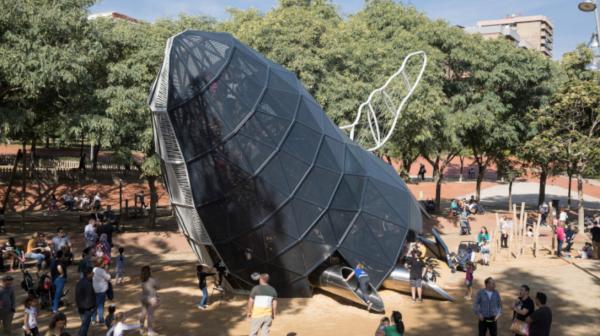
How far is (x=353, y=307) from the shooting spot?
45.3 ft

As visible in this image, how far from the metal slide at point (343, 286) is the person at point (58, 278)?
6.50 m

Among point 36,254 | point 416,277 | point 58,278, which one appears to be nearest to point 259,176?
point 416,277

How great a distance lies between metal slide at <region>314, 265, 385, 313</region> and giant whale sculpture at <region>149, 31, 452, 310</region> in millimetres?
30

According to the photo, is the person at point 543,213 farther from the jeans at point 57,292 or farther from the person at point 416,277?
the jeans at point 57,292

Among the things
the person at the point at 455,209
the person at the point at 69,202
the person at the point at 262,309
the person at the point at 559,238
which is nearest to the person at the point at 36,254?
the person at the point at 262,309

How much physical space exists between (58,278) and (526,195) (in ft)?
152

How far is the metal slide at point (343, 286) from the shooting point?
43.4 feet

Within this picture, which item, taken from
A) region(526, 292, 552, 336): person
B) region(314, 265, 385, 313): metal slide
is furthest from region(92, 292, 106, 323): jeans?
region(526, 292, 552, 336): person

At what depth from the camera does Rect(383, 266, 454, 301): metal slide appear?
14.3m

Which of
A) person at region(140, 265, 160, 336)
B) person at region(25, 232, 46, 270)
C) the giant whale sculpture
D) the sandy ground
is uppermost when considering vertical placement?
the giant whale sculpture

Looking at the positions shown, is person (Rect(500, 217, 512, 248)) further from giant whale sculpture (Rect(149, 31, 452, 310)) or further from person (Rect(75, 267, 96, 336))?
person (Rect(75, 267, 96, 336))

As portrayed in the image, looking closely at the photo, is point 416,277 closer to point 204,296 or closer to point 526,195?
point 204,296

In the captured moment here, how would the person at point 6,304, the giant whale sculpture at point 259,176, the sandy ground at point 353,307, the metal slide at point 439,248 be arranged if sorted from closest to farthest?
the person at point 6,304
the sandy ground at point 353,307
the giant whale sculpture at point 259,176
the metal slide at point 439,248

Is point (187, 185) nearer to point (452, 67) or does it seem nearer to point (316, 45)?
point (316, 45)
